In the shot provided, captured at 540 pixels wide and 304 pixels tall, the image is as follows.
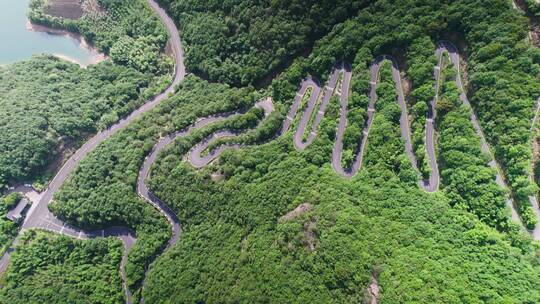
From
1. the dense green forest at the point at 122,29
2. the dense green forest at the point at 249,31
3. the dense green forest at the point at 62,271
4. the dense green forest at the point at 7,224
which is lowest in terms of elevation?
the dense green forest at the point at 62,271

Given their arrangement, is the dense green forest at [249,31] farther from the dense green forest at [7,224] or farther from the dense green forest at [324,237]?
the dense green forest at [7,224]

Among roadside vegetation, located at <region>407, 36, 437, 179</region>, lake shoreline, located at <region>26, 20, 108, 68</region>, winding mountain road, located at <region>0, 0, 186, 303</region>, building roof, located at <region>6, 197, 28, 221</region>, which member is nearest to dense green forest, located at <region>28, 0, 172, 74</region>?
lake shoreline, located at <region>26, 20, 108, 68</region>

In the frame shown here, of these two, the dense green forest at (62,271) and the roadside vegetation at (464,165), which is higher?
the dense green forest at (62,271)

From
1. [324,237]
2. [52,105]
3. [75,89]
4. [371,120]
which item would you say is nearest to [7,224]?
[52,105]

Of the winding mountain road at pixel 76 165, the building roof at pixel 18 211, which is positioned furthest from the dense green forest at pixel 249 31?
the building roof at pixel 18 211

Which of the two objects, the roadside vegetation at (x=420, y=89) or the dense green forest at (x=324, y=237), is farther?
the roadside vegetation at (x=420, y=89)

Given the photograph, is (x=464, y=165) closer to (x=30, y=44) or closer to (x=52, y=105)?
(x=52, y=105)

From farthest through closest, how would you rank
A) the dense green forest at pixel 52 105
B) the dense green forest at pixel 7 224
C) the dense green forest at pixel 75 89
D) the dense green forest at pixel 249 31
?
the dense green forest at pixel 75 89 → the dense green forest at pixel 52 105 → the dense green forest at pixel 249 31 → the dense green forest at pixel 7 224

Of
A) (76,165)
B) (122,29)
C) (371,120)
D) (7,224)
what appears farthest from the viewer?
(122,29)
